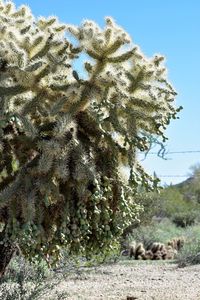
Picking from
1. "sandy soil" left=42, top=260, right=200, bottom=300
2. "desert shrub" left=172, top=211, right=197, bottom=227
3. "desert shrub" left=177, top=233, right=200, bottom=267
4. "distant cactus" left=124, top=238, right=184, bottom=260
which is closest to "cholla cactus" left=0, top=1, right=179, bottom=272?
"sandy soil" left=42, top=260, right=200, bottom=300

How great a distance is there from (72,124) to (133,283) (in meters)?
6.34

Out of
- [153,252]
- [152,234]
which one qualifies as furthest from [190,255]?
[152,234]

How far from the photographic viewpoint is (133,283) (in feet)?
38.8

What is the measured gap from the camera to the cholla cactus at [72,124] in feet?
19.5

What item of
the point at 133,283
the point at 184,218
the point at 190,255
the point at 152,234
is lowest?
the point at 133,283

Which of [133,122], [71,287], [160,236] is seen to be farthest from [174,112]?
[160,236]

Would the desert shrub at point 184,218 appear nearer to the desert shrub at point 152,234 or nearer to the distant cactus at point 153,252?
the desert shrub at point 152,234

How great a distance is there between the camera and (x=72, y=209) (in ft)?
20.5

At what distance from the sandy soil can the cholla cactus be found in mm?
3120

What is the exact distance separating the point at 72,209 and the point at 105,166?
0.48m

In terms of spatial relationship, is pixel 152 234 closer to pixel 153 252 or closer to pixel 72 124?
pixel 153 252

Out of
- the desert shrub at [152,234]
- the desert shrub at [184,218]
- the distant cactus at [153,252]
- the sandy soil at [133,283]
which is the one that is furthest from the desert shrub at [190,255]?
the desert shrub at [184,218]

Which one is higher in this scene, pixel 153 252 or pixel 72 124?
pixel 153 252

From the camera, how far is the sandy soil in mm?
10016
